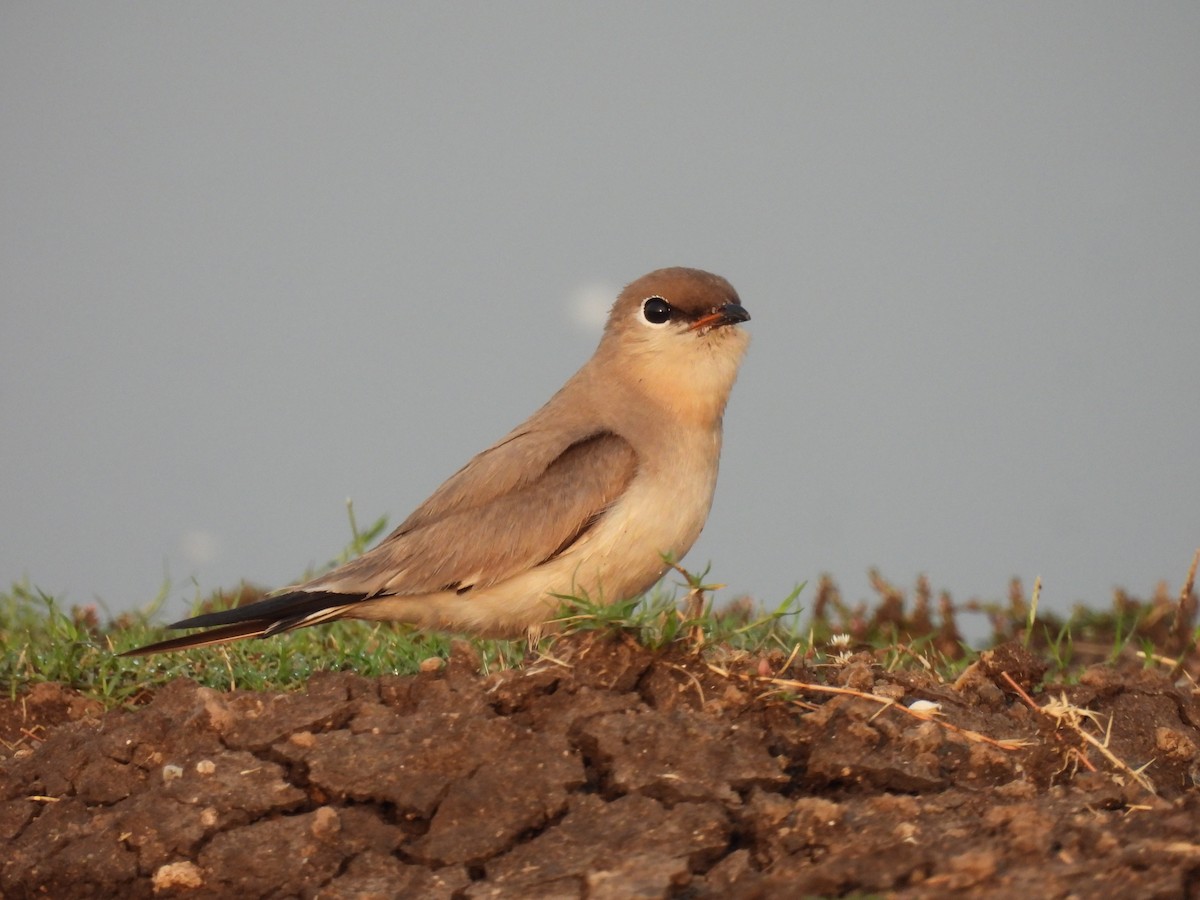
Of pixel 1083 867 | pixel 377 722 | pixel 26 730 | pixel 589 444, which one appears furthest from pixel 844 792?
pixel 26 730

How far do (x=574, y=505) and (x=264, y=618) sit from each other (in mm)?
1248

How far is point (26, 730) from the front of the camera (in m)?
5.95

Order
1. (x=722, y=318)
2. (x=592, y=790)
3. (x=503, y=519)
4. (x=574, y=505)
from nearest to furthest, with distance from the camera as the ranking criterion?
(x=592, y=790), (x=574, y=505), (x=503, y=519), (x=722, y=318)

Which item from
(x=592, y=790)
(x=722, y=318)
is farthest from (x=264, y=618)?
(x=722, y=318)

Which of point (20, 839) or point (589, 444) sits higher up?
point (589, 444)

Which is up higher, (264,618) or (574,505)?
(574,505)

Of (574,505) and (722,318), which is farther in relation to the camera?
(722,318)

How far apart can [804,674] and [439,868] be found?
1.33 metres

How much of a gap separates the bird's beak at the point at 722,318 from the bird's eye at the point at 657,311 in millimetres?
124

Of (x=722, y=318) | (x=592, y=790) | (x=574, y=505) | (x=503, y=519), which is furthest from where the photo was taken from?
(x=722, y=318)

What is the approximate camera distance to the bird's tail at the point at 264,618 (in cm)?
585

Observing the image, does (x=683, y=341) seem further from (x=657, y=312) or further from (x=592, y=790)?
(x=592, y=790)

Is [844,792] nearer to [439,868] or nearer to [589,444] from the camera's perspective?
[439,868]

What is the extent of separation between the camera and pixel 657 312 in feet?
21.4
